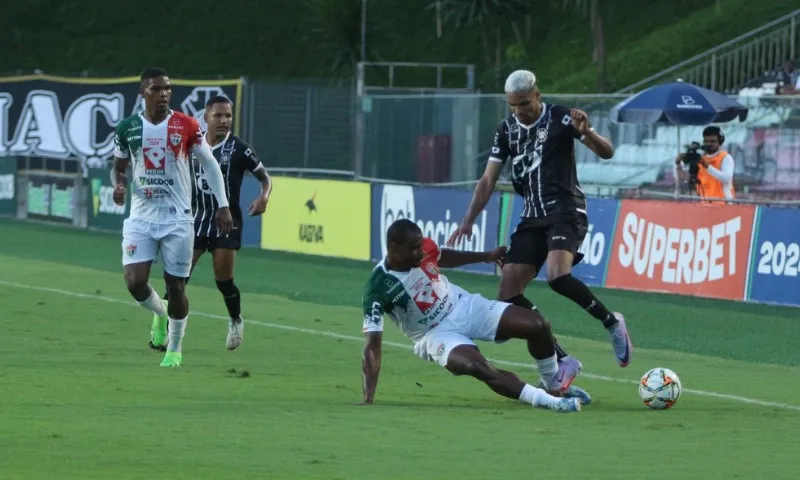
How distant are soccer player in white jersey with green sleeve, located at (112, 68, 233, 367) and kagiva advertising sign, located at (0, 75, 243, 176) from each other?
2270cm

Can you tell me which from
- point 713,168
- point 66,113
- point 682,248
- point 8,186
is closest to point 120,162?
point 682,248

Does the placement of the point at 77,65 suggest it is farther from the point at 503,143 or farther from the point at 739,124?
the point at 503,143

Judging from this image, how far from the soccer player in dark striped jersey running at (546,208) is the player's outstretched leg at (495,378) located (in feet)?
3.86

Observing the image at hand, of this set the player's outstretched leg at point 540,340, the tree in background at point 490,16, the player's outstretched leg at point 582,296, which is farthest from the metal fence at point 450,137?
the tree in background at point 490,16

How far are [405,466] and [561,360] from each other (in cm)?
312

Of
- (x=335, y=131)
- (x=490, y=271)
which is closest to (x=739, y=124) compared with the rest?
(x=490, y=271)

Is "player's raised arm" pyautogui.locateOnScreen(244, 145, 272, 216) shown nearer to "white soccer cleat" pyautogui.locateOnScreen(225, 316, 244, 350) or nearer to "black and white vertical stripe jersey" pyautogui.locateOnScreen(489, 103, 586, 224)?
"white soccer cleat" pyautogui.locateOnScreen(225, 316, 244, 350)

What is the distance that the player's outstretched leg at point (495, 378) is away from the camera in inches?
424

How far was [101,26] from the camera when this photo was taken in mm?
61625

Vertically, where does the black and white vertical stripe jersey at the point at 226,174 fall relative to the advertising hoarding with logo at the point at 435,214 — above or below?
above

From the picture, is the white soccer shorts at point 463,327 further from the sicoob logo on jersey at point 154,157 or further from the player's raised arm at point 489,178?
the sicoob logo on jersey at point 154,157

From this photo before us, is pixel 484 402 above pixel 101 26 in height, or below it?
below

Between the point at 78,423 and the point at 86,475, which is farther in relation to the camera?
the point at 78,423

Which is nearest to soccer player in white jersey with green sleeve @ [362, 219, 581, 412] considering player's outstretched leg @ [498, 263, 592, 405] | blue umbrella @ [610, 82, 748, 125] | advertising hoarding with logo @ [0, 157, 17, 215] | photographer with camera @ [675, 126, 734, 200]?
player's outstretched leg @ [498, 263, 592, 405]
